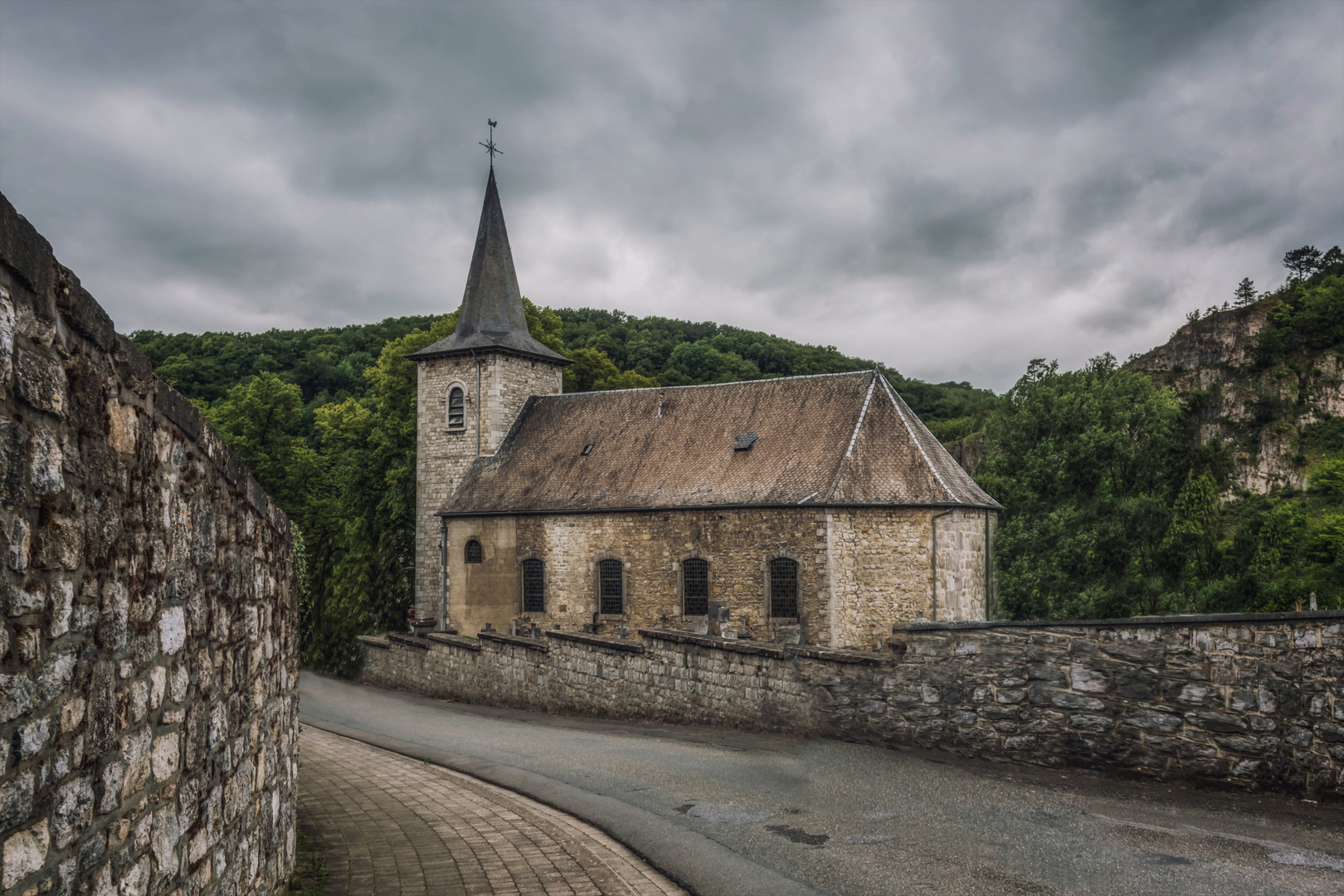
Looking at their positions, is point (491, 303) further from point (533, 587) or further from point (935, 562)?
point (935, 562)

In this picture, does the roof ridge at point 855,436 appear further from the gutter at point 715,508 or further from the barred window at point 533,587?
the barred window at point 533,587

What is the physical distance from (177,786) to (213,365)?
5132 centimetres

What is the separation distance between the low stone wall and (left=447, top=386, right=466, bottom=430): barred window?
57.7ft

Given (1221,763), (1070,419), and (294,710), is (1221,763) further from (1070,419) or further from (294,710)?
(1070,419)

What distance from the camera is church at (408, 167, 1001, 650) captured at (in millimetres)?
24453

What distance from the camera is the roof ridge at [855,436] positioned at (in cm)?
2467

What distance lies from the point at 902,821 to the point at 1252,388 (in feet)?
183

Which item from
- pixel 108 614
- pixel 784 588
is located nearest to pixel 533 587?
pixel 784 588

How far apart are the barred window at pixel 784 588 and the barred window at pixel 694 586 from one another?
189cm

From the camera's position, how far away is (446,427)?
32719 mm

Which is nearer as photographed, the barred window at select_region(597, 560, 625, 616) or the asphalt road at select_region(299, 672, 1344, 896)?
the asphalt road at select_region(299, 672, 1344, 896)

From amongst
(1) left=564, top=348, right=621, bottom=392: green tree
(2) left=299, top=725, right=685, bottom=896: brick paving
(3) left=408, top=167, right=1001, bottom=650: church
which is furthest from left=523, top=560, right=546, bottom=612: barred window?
(2) left=299, top=725, right=685, bottom=896: brick paving

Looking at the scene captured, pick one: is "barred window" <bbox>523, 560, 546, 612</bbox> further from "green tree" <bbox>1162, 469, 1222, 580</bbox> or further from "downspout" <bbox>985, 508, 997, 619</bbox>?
"green tree" <bbox>1162, 469, 1222, 580</bbox>

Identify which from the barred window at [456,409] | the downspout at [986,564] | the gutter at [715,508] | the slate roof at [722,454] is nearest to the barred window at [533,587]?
the gutter at [715,508]
